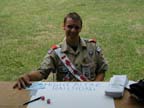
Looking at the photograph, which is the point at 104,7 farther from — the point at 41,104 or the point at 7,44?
the point at 41,104

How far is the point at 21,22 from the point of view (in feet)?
24.9

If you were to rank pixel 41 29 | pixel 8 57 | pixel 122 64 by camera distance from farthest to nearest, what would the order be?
pixel 41 29
pixel 8 57
pixel 122 64

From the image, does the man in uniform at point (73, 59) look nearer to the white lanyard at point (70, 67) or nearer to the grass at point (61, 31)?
the white lanyard at point (70, 67)

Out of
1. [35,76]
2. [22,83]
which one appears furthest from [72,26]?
[22,83]

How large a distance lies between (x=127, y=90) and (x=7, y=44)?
4.26 metres

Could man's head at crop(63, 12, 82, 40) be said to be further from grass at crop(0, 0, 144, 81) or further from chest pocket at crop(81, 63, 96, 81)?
grass at crop(0, 0, 144, 81)

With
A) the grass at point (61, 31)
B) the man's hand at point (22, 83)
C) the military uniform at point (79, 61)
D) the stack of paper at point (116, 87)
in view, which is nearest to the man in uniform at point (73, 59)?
the military uniform at point (79, 61)

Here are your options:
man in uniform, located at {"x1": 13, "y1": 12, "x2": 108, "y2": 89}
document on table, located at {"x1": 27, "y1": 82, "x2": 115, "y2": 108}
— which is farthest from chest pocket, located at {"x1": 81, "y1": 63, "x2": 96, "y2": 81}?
document on table, located at {"x1": 27, "y1": 82, "x2": 115, "y2": 108}

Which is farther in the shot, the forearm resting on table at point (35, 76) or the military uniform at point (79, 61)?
the military uniform at point (79, 61)

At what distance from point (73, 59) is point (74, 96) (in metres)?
0.76

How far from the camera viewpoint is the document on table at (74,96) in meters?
1.82

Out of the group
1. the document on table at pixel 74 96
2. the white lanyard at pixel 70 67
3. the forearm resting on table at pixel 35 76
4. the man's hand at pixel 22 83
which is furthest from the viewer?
the white lanyard at pixel 70 67

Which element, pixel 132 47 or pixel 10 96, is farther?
pixel 132 47

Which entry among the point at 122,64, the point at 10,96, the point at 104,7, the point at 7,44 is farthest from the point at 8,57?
the point at 104,7
